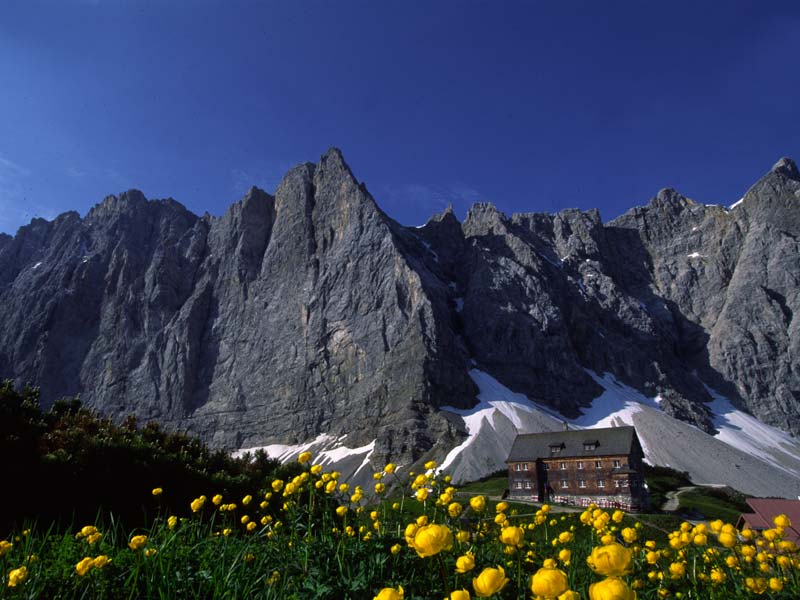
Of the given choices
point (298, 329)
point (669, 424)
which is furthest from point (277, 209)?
point (669, 424)

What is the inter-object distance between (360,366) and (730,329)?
404 feet

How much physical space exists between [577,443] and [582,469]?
3.70 meters

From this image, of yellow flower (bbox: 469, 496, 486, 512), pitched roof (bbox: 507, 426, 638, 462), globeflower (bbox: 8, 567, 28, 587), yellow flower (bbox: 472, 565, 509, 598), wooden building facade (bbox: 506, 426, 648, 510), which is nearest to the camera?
yellow flower (bbox: 472, 565, 509, 598)

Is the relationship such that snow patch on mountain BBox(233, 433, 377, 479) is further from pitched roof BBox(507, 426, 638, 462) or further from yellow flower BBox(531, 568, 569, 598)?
yellow flower BBox(531, 568, 569, 598)

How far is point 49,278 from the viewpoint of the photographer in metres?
176

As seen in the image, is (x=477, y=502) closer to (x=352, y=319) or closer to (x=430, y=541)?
(x=430, y=541)

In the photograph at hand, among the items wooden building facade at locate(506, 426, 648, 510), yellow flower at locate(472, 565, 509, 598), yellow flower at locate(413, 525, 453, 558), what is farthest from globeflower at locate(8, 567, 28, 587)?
wooden building facade at locate(506, 426, 648, 510)

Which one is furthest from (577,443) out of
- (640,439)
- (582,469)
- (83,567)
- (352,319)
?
(83,567)

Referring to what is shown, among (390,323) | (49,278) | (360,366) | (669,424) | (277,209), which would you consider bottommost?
(669,424)

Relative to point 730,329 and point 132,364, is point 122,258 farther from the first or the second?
point 730,329

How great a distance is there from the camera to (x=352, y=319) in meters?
140

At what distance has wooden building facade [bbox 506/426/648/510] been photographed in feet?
226

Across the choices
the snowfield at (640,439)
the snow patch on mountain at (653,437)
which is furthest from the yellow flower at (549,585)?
the snowfield at (640,439)

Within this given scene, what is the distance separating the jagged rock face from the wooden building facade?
1437 inches
